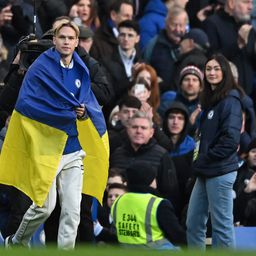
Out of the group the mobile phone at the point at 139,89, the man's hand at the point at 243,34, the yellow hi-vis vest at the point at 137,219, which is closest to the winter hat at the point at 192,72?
the mobile phone at the point at 139,89

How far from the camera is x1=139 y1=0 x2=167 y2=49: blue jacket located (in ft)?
67.6

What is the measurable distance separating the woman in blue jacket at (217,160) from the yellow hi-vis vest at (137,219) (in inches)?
21.8

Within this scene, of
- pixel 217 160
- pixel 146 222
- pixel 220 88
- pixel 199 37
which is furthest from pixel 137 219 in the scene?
pixel 199 37

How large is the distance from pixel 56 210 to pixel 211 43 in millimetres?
7054

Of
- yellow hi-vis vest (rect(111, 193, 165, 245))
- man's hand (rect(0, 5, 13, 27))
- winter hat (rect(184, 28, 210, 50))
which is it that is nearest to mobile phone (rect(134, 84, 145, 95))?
winter hat (rect(184, 28, 210, 50))

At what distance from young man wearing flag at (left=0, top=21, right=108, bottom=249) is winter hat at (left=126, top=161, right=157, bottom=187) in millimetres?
2283

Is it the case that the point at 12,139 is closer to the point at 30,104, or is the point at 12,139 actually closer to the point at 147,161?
the point at 30,104

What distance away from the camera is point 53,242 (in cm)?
1360

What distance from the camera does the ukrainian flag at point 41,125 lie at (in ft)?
43.0

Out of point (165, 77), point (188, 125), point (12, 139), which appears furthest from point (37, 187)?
point (165, 77)

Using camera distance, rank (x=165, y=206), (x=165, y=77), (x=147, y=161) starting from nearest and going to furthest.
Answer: (x=165, y=206) → (x=147, y=161) → (x=165, y=77)

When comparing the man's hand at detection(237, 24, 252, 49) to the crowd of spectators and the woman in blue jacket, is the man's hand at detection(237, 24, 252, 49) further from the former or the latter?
the woman in blue jacket

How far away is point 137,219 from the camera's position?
14086 millimetres

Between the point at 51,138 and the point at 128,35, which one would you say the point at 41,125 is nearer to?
the point at 51,138
